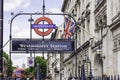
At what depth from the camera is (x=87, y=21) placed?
44.3 meters

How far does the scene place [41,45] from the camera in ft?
115

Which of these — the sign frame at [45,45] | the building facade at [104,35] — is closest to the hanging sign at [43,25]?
the sign frame at [45,45]

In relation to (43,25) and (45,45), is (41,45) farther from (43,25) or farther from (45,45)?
(43,25)

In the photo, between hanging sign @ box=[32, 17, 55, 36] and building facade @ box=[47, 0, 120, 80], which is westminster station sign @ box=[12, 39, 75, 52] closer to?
hanging sign @ box=[32, 17, 55, 36]

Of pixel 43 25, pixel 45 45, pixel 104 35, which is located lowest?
pixel 45 45

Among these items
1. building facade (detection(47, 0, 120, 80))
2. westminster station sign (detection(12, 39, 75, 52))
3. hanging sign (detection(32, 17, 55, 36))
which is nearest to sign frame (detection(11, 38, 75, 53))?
westminster station sign (detection(12, 39, 75, 52))

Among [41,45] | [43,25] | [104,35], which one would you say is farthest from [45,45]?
[104,35]

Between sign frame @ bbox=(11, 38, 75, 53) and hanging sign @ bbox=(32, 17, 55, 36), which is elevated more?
hanging sign @ bbox=(32, 17, 55, 36)

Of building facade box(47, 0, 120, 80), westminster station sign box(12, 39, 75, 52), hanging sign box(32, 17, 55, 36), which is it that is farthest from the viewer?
westminster station sign box(12, 39, 75, 52)

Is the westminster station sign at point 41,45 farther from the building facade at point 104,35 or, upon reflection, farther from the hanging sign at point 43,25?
the building facade at point 104,35

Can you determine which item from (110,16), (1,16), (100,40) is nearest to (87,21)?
(100,40)

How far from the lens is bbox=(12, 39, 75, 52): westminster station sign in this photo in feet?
113

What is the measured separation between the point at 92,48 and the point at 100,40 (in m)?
5.49

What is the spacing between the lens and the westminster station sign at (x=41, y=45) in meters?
34.6
